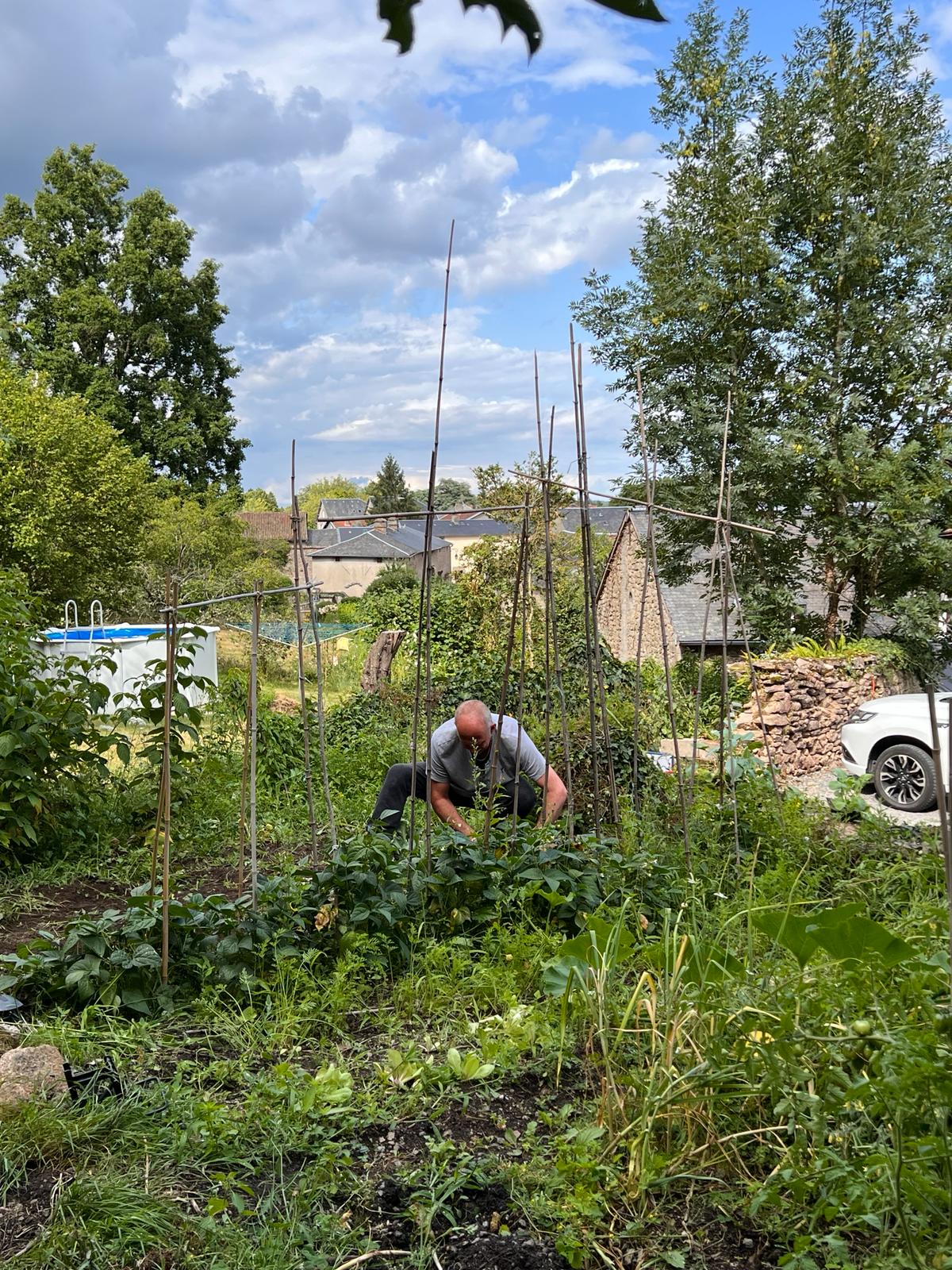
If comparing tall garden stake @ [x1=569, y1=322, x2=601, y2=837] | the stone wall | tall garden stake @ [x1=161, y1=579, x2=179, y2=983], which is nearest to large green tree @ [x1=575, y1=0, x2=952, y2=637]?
the stone wall

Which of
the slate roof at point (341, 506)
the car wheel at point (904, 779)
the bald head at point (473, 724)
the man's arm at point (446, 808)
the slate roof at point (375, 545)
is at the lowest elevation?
the car wheel at point (904, 779)

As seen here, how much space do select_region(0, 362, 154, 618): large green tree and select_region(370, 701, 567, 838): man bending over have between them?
42.6ft

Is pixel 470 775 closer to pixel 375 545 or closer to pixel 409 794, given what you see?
pixel 409 794

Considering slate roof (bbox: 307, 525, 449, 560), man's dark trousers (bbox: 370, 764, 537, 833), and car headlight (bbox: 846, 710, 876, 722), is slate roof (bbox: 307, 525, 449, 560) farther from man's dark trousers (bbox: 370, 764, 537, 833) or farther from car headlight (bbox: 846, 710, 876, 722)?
man's dark trousers (bbox: 370, 764, 537, 833)

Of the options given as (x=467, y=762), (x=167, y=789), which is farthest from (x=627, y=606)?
(x=167, y=789)

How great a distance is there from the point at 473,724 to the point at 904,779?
17.0 ft

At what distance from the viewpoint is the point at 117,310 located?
2494cm

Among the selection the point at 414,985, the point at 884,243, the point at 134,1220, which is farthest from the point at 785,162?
the point at 134,1220

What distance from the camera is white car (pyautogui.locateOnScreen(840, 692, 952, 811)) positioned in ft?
25.9

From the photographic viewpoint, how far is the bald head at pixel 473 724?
446 cm

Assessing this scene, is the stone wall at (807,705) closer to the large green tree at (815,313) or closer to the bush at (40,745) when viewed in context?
the large green tree at (815,313)

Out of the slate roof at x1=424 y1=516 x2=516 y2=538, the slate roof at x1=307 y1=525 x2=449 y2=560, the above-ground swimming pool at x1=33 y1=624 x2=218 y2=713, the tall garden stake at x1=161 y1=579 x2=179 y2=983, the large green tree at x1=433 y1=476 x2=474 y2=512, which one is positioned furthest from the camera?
the large green tree at x1=433 y1=476 x2=474 y2=512

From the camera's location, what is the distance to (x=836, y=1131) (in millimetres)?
1969

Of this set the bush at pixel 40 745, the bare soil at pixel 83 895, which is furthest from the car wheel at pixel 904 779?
the bush at pixel 40 745
